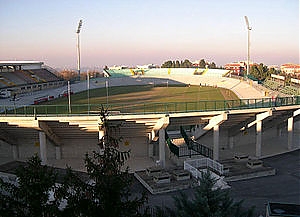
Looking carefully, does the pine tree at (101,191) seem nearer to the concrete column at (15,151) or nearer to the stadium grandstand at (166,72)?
the concrete column at (15,151)

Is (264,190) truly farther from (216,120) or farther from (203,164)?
(216,120)

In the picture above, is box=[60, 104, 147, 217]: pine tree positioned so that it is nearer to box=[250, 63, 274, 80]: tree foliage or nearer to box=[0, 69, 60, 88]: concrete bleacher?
box=[0, 69, 60, 88]: concrete bleacher

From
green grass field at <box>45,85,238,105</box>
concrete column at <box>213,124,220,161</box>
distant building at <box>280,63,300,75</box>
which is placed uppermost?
distant building at <box>280,63,300,75</box>

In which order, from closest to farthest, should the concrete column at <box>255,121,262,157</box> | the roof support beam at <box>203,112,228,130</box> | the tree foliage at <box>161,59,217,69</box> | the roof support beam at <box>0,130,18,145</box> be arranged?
the roof support beam at <box>203,112,228,130</box>, the roof support beam at <box>0,130,18,145</box>, the concrete column at <box>255,121,262,157</box>, the tree foliage at <box>161,59,217,69</box>

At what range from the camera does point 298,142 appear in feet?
87.8

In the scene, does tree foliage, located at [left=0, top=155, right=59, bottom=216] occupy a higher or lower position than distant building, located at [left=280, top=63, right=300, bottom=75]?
lower

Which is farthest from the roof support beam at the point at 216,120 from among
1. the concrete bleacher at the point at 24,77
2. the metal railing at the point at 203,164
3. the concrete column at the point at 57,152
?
the concrete bleacher at the point at 24,77

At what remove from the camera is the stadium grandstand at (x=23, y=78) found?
42.3 metres

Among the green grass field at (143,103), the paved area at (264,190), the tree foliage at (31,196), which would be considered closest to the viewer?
the tree foliage at (31,196)

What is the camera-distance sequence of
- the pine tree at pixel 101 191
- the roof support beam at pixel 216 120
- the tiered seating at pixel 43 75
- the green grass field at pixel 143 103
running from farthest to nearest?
1. the tiered seating at pixel 43 75
2. the green grass field at pixel 143 103
3. the roof support beam at pixel 216 120
4. the pine tree at pixel 101 191

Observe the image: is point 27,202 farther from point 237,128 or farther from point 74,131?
point 237,128

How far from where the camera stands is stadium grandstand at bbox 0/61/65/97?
4234 centimetres

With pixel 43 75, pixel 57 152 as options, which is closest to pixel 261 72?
pixel 43 75

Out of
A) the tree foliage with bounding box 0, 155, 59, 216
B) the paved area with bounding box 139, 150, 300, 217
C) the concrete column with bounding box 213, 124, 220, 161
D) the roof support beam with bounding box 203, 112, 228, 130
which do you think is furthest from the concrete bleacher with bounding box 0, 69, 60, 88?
the tree foliage with bounding box 0, 155, 59, 216
